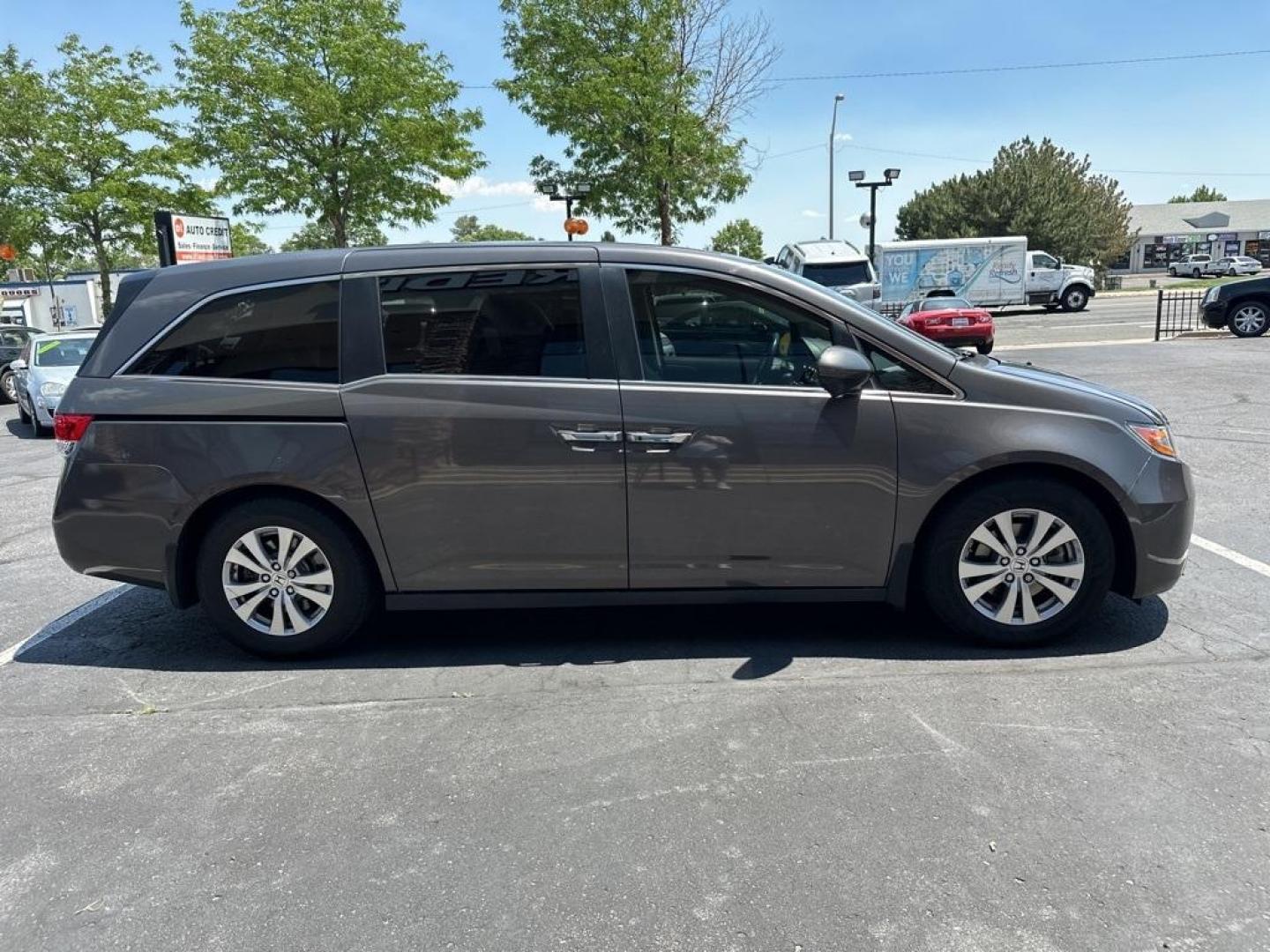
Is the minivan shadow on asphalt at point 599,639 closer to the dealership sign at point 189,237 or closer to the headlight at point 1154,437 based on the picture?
the headlight at point 1154,437

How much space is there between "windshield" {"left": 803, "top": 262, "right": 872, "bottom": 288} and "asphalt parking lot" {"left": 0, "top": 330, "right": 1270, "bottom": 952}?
72.8 feet

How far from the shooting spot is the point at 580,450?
3.88 m

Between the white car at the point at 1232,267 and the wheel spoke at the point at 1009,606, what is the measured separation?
222 ft

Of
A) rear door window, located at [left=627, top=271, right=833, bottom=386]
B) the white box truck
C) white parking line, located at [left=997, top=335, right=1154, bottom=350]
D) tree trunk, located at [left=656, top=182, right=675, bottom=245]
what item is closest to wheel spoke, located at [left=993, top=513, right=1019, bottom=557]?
rear door window, located at [left=627, top=271, right=833, bottom=386]

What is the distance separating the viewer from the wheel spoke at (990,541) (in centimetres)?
394

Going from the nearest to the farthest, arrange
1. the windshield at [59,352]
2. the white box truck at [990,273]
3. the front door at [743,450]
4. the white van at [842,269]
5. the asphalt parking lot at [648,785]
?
the asphalt parking lot at [648,785] → the front door at [743,450] → the windshield at [59,352] → the white van at [842,269] → the white box truck at [990,273]

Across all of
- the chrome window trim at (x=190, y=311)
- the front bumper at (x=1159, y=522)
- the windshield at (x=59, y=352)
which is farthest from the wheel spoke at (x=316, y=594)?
the windshield at (x=59, y=352)

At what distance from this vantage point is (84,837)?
2867mm

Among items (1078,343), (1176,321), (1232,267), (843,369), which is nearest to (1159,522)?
(843,369)

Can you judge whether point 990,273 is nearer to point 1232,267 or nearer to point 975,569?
point 975,569

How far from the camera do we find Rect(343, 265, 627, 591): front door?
3.88 metres

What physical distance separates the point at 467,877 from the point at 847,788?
1239 mm

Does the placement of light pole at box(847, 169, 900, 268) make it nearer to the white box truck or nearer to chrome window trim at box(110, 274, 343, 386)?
the white box truck

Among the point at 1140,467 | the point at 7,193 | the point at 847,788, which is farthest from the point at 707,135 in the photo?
the point at 847,788
